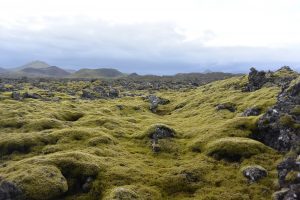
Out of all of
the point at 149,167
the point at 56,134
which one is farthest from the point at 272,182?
the point at 56,134

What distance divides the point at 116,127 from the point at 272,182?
86.1 ft

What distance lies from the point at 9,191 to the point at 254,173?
20.0 meters

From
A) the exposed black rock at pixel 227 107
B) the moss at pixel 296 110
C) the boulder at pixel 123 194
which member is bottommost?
the boulder at pixel 123 194

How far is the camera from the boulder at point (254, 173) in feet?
106

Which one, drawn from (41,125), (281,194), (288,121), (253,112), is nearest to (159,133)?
(253,112)

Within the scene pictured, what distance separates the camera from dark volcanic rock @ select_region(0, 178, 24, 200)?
28484mm

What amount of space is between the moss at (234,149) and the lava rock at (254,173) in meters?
→ 3.50

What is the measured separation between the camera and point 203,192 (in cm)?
3084

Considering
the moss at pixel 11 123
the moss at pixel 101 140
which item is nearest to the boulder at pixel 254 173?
the moss at pixel 101 140

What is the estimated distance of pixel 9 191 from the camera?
29016 mm

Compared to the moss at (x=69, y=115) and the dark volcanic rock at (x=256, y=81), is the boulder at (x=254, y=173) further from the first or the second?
the dark volcanic rock at (x=256, y=81)

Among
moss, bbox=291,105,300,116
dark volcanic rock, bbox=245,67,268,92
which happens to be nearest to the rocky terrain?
moss, bbox=291,105,300,116

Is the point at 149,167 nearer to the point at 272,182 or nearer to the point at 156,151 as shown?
the point at 156,151

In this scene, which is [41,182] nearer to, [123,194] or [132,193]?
[123,194]
